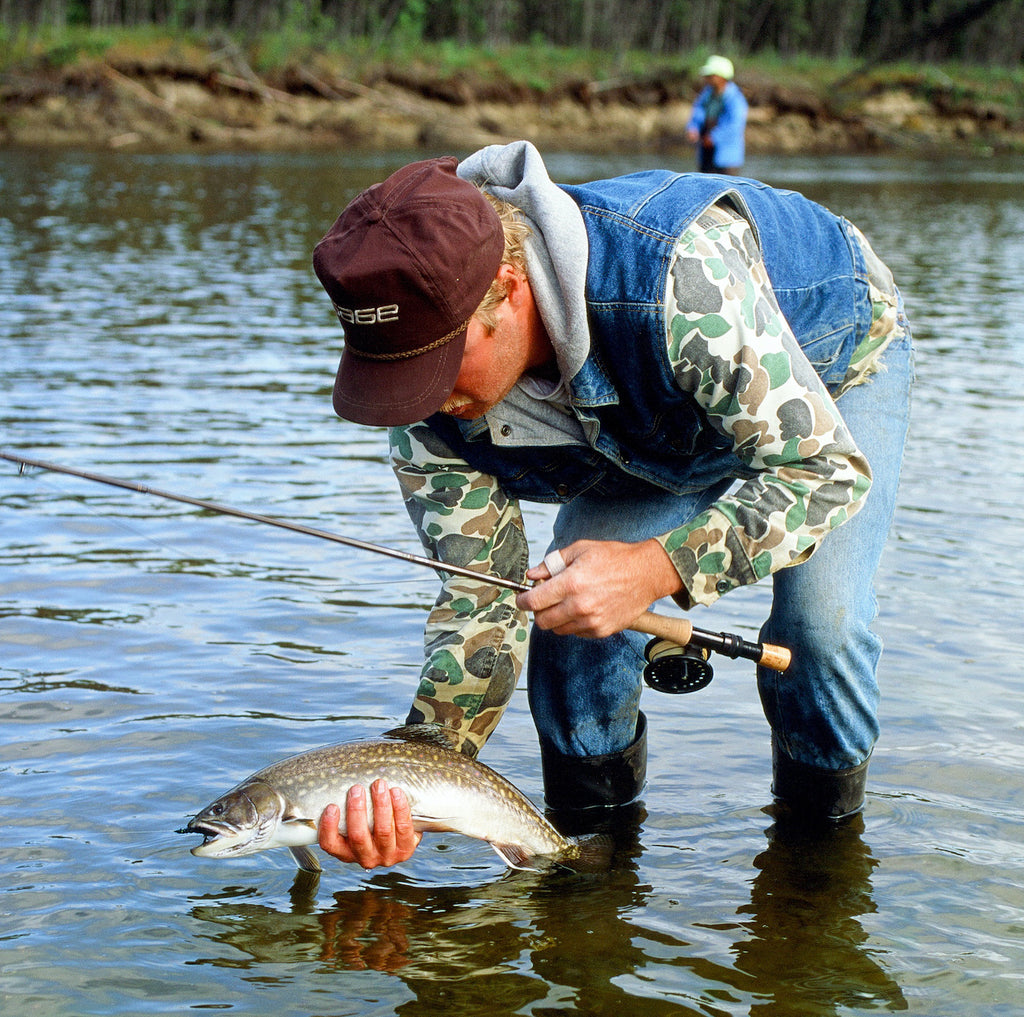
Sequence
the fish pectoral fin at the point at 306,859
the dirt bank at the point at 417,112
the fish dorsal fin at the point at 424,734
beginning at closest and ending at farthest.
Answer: the fish dorsal fin at the point at 424,734 < the fish pectoral fin at the point at 306,859 < the dirt bank at the point at 417,112

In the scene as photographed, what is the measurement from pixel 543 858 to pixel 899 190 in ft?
94.1

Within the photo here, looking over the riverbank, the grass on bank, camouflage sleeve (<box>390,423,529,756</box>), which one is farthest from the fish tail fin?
the grass on bank

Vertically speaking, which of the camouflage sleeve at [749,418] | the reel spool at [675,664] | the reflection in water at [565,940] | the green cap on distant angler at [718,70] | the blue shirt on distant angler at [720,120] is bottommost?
the reflection in water at [565,940]

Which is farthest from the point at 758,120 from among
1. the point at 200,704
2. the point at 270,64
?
the point at 200,704

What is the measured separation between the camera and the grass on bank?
41.9 meters

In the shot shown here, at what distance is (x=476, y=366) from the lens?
3.20 metres

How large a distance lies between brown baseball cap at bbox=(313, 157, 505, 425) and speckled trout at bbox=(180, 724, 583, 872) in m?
0.94

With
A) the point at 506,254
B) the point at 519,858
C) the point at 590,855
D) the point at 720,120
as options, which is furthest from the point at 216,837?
the point at 720,120

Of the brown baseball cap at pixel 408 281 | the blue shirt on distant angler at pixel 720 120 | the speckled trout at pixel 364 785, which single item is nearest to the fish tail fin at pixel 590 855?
the speckled trout at pixel 364 785

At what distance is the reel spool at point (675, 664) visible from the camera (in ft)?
11.8

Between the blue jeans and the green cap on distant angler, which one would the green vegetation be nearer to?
the green cap on distant angler

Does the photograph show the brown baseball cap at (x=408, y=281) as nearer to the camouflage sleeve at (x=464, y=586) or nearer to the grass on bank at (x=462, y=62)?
the camouflage sleeve at (x=464, y=586)

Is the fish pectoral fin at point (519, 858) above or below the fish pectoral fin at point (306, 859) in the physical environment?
above

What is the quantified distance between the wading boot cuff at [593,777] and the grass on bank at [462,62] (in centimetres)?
3955
